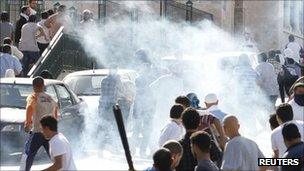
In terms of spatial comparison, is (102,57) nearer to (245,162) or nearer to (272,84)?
(272,84)

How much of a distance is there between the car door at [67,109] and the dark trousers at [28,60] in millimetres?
3967

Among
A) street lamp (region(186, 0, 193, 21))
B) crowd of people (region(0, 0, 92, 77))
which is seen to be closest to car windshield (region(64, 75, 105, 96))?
crowd of people (region(0, 0, 92, 77))

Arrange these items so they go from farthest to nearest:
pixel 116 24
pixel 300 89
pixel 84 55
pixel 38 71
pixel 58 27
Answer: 1. pixel 116 24
2. pixel 84 55
3. pixel 58 27
4. pixel 38 71
5. pixel 300 89

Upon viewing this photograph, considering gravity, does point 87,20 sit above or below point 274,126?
above

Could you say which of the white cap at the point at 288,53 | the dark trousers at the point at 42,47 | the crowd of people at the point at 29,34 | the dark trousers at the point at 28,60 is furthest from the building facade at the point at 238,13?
the dark trousers at the point at 28,60

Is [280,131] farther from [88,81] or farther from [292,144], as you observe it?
[88,81]

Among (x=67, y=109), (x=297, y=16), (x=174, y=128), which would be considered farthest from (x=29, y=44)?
(x=297, y=16)

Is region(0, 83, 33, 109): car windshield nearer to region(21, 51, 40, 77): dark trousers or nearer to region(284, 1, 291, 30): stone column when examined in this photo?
region(21, 51, 40, 77): dark trousers

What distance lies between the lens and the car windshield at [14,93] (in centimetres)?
1485

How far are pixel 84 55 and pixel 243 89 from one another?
23.2 ft

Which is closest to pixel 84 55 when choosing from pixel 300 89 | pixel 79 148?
pixel 79 148

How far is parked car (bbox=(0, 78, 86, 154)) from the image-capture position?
14.1 meters

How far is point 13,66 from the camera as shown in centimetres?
1708

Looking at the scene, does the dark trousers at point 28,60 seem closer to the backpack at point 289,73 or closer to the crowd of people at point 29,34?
the crowd of people at point 29,34
